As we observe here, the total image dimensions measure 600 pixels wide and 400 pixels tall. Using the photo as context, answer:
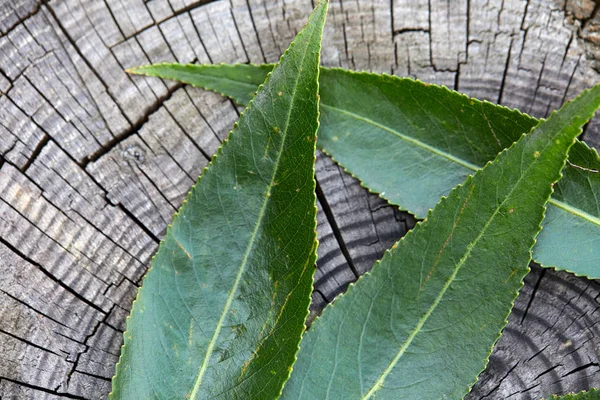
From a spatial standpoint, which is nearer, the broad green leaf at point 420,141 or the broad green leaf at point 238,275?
the broad green leaf at point 238,275

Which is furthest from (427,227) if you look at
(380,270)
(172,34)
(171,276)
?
(172,34)

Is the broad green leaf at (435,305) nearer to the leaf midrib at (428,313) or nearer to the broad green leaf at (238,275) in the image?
the leaf midrib at (428,313)

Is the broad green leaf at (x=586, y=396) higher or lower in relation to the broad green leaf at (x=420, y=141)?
lower

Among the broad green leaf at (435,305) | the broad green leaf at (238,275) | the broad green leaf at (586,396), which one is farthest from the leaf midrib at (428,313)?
the broad green leaf at (586,396)

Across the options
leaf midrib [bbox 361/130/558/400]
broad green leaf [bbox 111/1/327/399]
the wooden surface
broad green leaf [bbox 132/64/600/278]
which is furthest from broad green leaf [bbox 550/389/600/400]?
broad green leaf [bbox 111/1/327/399]

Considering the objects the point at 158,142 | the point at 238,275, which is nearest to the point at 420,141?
the point at 238,275

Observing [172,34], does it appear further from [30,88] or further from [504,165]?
[504,165]
